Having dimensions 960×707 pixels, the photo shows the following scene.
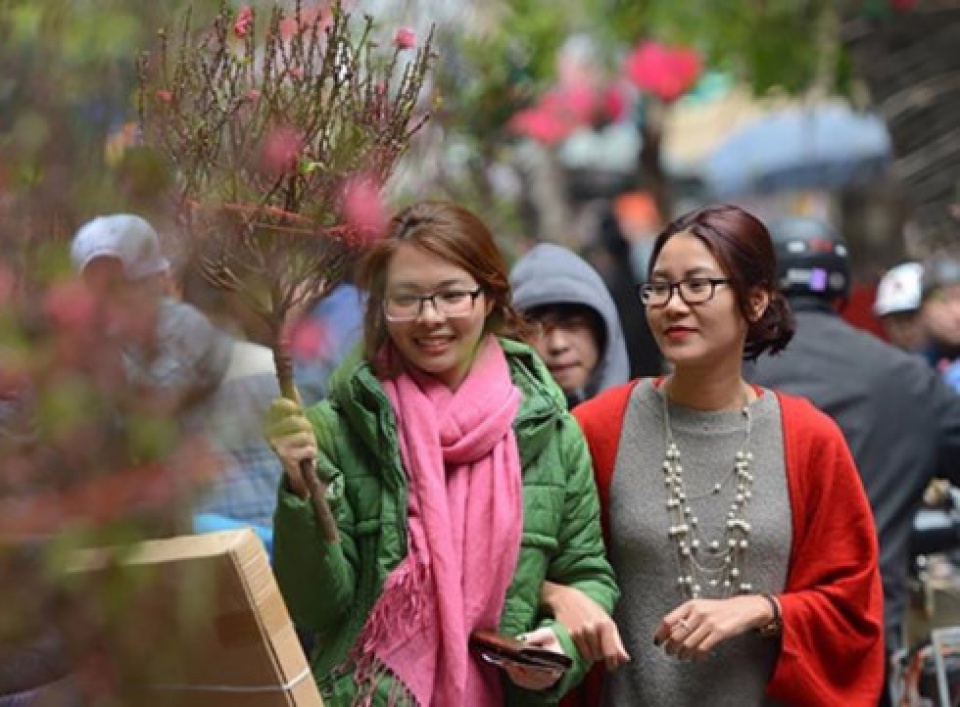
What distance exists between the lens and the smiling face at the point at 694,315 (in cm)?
390

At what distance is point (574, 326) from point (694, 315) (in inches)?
49.4

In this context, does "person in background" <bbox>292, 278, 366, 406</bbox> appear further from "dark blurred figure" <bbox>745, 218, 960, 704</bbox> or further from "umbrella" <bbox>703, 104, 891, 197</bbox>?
"umbrella" <bbox>703, 104, 891, 197</bbox>

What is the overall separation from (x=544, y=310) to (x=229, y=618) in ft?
7.85

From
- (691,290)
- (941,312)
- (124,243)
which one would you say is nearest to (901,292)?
(941,312)

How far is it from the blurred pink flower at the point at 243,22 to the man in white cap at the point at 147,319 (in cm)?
111

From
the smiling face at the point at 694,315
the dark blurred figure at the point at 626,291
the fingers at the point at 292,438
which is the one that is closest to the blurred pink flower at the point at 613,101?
the dark blurred figure at the point at 626,291

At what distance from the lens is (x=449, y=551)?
11.9ft

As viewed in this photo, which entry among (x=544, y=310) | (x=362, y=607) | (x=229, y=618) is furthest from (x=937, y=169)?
(x=229, y=618)

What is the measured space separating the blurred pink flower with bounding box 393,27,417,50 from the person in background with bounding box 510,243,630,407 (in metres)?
1.33

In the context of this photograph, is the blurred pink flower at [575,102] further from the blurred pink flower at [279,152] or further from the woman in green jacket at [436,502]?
the blurred pink flower at [279,152]

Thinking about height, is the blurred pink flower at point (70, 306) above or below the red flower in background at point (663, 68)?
below

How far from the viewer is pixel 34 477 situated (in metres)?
1.85

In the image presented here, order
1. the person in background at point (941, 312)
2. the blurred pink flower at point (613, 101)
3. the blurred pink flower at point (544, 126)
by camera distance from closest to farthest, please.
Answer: the person in background at point (941, 312)
the blurred pink flower at point (544, 126)
the blurred pink flower at point (613, 101)

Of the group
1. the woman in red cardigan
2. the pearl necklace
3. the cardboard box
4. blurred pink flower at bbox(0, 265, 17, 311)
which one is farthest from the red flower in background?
blurred pink flower at bbox(0, 265, 17, 311)
